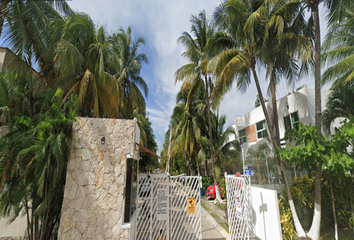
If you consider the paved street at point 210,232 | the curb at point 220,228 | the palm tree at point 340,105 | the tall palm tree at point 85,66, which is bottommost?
the paved street at point 210,232

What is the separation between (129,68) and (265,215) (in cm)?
1236

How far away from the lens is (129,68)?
534 inches

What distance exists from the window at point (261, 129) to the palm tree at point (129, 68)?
9523 mm

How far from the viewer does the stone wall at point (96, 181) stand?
471 centimetres

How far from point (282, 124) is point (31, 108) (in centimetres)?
1325

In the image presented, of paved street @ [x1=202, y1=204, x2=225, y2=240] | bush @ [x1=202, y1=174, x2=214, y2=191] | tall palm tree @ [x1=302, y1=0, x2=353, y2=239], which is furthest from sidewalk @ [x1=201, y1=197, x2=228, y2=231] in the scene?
bush @ [x1=202, y1=174, x2=214, y2=191]

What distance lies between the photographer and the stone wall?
471 cm

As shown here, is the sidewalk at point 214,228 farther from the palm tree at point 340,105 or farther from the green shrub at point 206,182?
the green shrub at point 206,182

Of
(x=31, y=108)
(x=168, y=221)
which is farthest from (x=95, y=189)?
(x=31, y=108)

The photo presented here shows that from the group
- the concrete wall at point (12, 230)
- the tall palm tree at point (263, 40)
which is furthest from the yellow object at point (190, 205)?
the concrete wall at point (12, 230)

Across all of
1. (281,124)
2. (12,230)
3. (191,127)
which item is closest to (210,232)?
(12,230)

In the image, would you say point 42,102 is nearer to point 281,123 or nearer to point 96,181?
point 96,181

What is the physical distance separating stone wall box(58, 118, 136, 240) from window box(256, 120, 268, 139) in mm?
11833

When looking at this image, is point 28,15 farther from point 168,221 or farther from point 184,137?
point 184,137
